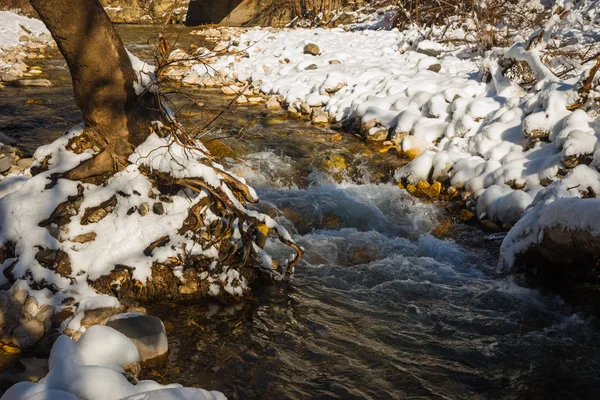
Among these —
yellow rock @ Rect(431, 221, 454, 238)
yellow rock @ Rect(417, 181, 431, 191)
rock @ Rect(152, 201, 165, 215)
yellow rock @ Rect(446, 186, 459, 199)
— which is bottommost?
yellow rock @ Rect(431, 221, 454, 238)

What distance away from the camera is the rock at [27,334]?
2975 mm

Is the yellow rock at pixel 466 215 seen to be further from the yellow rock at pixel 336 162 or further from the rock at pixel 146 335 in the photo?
the rock at pixel 146 335

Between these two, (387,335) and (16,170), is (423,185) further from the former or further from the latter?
(16,170)

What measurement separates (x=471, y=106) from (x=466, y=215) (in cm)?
212

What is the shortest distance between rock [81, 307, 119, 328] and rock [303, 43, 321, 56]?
940cm

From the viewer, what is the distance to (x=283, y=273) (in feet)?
13.3

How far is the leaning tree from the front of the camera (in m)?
3.42

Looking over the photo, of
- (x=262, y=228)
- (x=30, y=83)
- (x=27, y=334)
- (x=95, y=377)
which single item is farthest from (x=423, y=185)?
(x=30, y=83)

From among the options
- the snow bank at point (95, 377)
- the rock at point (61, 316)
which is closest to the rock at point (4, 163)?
the rock at point (61, 316)

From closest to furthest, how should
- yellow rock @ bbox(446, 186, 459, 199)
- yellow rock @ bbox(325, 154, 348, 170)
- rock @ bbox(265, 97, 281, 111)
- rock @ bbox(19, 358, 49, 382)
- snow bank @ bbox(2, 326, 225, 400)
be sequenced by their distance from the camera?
snow bank @ bbox(2, 326, 225, 400) → rock @ bbox(19, 358, 49, 382) → yellow rock @ bbox(446, 186, 459, 199) → yellow rock @ bbox(325, 154, 348, 170) → rock @ bbox(265, 97, 281, 111)

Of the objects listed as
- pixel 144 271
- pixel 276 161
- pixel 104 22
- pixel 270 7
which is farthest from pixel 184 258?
pixel 270 7

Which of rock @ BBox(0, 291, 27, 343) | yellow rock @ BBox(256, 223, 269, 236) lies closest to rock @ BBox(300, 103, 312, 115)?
yellow rock @ BBox(256, 223, 269, 236)

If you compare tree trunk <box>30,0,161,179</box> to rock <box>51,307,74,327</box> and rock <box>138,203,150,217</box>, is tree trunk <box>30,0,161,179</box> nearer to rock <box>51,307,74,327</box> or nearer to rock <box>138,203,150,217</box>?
rock <box>138,203,150,217</box>

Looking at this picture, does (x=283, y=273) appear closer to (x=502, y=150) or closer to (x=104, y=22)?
(x=104, y=22)
